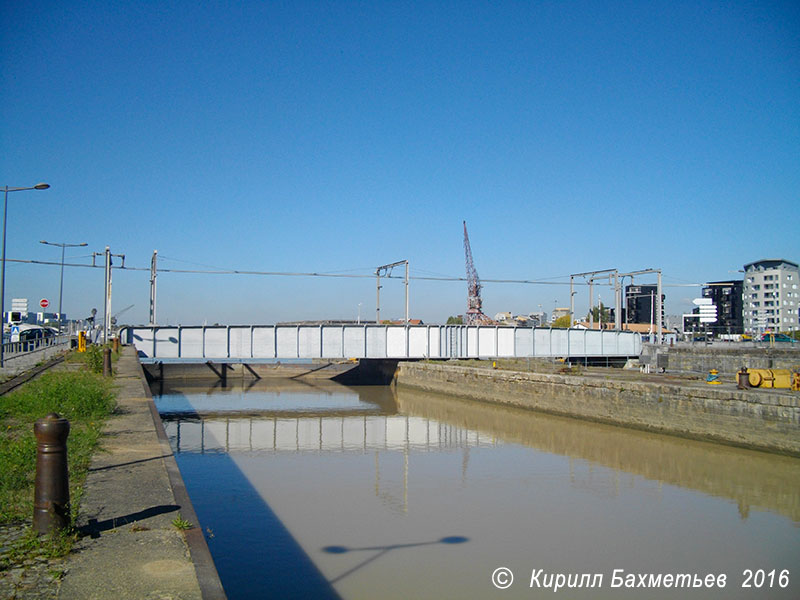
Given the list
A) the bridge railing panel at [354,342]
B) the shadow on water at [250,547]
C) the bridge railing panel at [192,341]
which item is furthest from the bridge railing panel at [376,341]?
the shadow on water at [250,547]

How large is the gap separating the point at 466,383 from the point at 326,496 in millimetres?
25606

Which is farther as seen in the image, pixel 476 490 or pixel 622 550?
pixel 476 490

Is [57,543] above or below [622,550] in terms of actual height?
above

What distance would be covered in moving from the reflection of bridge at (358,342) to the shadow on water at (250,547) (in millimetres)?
27164

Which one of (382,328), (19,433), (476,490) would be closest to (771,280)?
(382,328)

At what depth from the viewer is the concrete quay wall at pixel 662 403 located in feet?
70.0

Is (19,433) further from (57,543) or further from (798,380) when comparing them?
(798,380)

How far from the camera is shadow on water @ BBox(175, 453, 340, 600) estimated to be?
1008 centimetres

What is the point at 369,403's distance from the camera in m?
41.8

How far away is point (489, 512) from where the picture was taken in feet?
48.9

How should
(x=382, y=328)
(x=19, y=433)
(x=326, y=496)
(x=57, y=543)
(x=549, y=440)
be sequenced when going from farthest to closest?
(x=382, y=328) < (x=549, y=440) < (x=326, y=496) < (x=19, y=433) < (x=57, y=543)

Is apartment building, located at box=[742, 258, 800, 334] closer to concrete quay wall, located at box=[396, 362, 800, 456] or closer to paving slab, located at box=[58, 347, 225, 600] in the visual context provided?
concrete quay wall, located at box=[396, 362, 800, 456]

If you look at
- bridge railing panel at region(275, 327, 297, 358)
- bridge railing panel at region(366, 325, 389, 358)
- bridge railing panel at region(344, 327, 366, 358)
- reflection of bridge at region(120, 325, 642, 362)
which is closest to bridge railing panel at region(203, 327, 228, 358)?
reflection of bridge at region(120, 325, 642, 362)

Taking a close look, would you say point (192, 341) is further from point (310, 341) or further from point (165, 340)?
point (310, 341)
